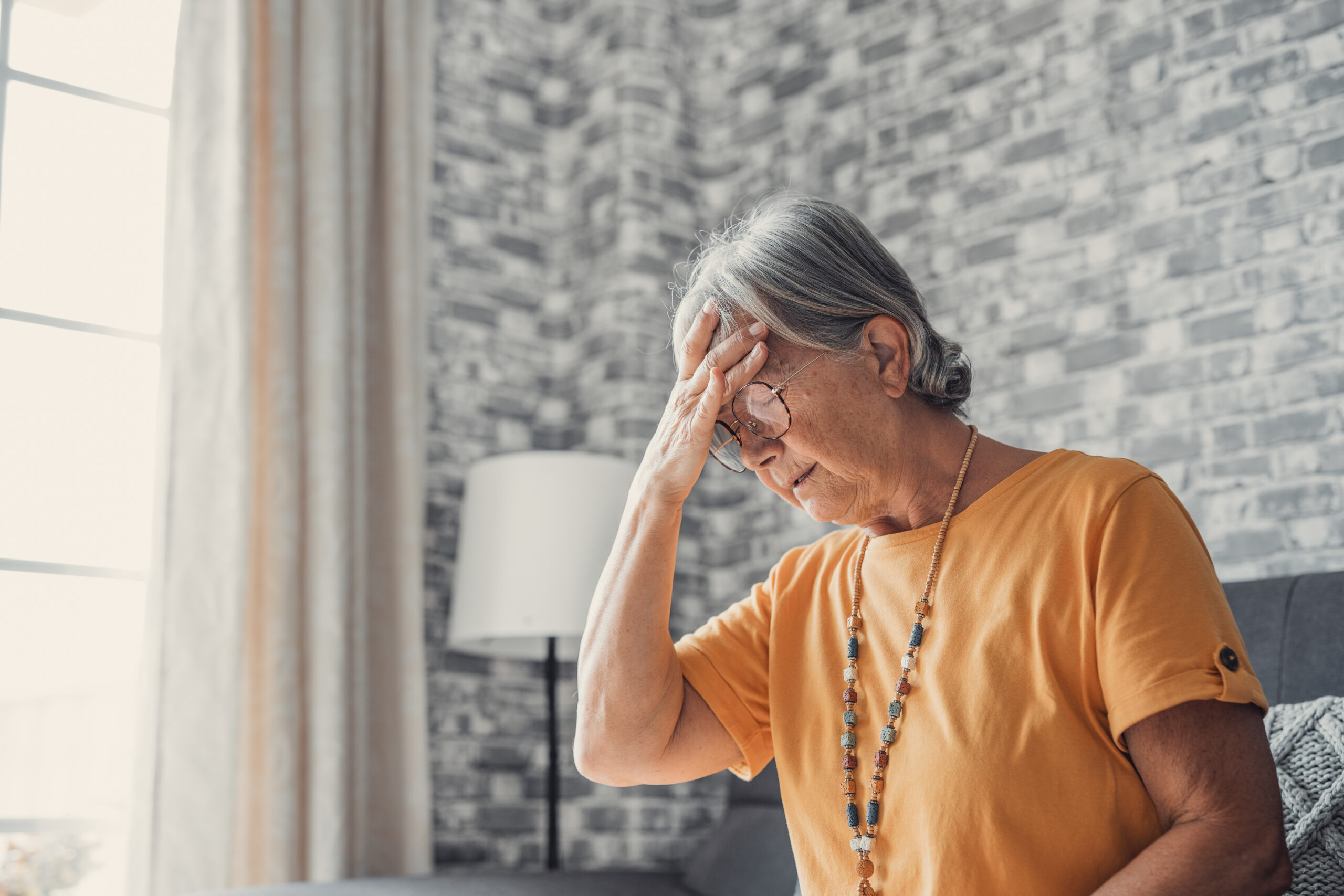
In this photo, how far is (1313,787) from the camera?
4.65ft

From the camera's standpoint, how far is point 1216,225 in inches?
93.1

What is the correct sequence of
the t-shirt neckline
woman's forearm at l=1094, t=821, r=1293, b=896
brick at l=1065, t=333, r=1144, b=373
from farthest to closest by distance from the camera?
brick at l=1065, t=333, r=1144, b=373 → the t-shirt neckline → woman's forearm at l=1094, t=821, r=1293, b=896

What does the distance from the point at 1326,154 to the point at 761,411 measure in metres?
1.53

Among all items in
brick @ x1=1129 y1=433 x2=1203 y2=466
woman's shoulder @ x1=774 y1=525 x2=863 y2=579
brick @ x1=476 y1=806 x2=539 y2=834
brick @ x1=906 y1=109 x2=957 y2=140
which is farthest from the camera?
brick @ x1=476 y1=806 x2=539 y2=834

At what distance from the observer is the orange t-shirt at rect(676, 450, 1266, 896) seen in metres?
1.04

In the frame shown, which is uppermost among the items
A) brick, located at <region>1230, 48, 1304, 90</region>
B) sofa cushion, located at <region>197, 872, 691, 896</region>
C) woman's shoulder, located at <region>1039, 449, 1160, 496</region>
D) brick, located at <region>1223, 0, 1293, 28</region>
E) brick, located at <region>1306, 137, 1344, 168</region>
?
brick, located at <region>1223, 0, 1293, 28</region>

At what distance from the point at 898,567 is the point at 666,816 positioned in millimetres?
1929

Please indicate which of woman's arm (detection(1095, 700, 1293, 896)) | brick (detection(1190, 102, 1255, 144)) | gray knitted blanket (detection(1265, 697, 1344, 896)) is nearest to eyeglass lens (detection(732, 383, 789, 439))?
woman's arm (detection(1095, 700, 1293, 896))

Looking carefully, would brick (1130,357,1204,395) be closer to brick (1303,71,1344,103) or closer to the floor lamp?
brick (1303,71,1344,103)

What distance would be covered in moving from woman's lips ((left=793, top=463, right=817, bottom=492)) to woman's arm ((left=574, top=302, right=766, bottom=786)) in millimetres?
107

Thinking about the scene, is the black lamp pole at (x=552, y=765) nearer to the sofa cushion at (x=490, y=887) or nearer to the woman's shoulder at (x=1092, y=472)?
the sofa cushion at (x=490, y=887)

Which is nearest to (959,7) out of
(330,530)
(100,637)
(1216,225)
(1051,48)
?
(1051,48)

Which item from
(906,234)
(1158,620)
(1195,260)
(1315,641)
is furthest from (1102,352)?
(1158,620)

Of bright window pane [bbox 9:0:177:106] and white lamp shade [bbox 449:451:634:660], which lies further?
bright window pane [bbox 9:0:177:106]
